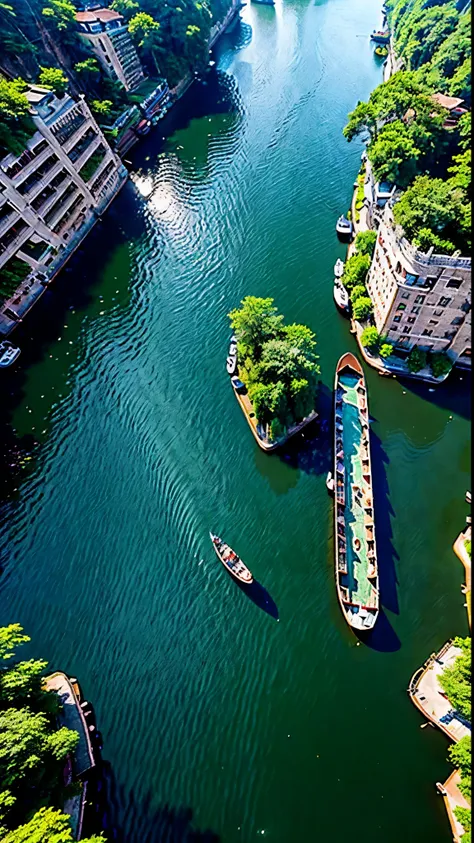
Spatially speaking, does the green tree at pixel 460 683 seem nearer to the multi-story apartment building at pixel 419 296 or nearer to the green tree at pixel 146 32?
the multi-story apartment building at pixel 419 296

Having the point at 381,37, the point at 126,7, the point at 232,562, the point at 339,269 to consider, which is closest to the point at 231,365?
the point at 339,269

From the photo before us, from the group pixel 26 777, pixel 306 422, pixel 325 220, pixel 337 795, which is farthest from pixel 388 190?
pixel 26 777

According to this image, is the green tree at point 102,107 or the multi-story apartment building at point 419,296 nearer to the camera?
the multi-story apartment building at point 419,296

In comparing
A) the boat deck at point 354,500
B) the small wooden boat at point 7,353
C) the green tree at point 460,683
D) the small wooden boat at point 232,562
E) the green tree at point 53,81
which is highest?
the green tree at point 53,81

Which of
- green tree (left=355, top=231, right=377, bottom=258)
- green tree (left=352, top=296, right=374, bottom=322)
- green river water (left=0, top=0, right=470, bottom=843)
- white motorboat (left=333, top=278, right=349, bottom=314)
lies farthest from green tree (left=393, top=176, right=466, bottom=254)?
green river water (left=0, top=0, right=470, bottom=843)

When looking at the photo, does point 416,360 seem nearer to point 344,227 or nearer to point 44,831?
point 344,227

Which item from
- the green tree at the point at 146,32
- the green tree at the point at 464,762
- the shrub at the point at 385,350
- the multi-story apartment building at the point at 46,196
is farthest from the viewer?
the green tree at the point at 146,32

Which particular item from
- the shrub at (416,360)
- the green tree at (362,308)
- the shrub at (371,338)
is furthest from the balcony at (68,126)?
the shrub at (416,360)

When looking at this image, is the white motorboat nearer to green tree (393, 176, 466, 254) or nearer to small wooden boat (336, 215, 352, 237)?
small wooden boat (336, 215, 352, 237)
